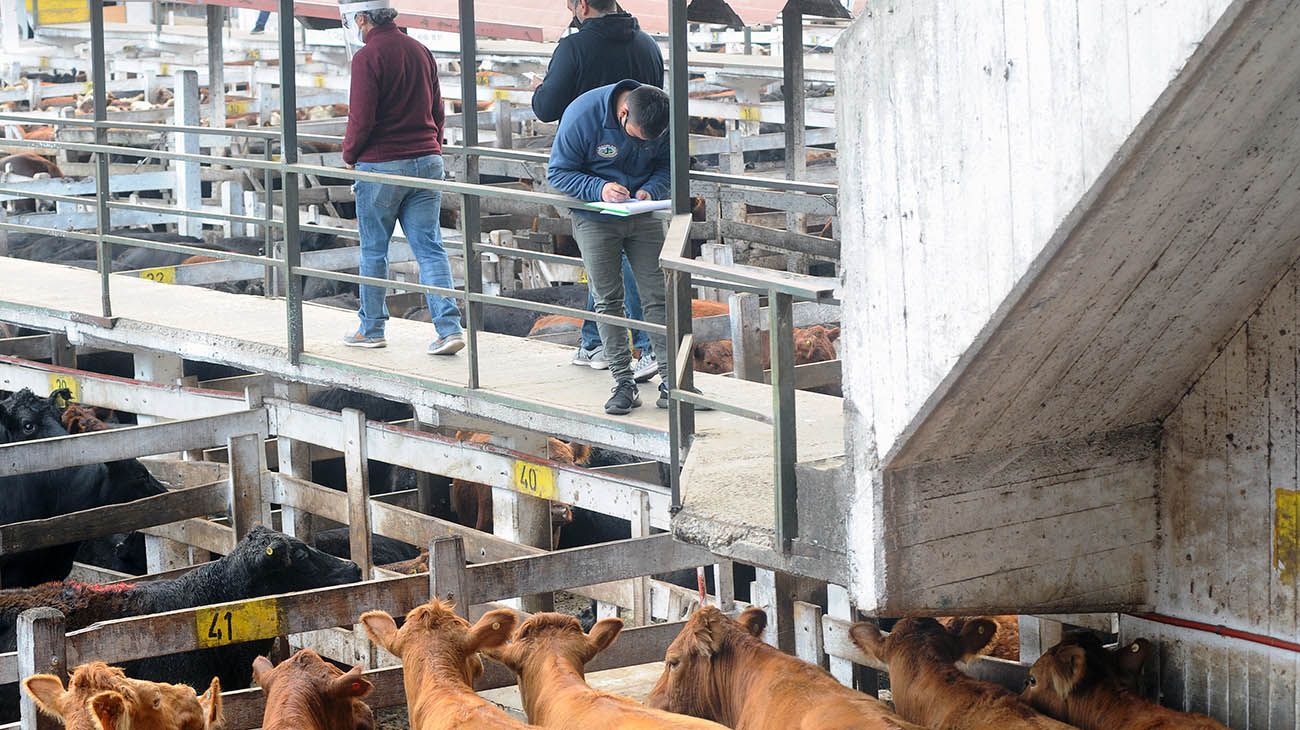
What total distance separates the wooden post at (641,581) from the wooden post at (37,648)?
2.73m

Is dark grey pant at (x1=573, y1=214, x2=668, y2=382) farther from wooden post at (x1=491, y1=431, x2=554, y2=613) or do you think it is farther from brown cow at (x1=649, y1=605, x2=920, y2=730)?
brown cow at (x1=649, y1=605, x2=920, y2=730)

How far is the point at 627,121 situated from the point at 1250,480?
300 cm

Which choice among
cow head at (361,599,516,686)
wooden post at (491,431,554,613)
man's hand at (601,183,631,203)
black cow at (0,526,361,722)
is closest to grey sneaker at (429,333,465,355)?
wooden post at (491,431,554,613)

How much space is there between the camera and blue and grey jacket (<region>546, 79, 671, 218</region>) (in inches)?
291

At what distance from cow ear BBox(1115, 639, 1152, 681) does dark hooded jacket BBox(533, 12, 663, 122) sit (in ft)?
11.9

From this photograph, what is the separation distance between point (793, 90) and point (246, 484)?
17.3 feet

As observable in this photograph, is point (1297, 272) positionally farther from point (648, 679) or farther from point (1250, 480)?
point (648, 679)

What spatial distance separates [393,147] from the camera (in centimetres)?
886

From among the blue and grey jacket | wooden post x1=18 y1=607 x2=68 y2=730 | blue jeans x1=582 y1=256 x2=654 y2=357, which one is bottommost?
wooden post x1=18 y1=607 x2=68 y2=730

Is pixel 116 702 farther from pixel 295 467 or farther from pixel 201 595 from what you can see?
pixel 295 467

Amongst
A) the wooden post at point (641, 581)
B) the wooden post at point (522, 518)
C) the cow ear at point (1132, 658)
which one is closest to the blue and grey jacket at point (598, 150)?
the wooden post at point (641, 581)

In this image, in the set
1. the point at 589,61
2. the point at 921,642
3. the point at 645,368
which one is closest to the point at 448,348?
the point at 645,368

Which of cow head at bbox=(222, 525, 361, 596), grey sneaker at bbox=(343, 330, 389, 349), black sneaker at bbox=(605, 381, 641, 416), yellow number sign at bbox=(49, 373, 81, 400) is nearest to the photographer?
black sneaker at bbox=(605, 381, 641, 416)

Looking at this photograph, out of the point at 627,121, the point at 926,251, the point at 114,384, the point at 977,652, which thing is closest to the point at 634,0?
the point at 114,384
